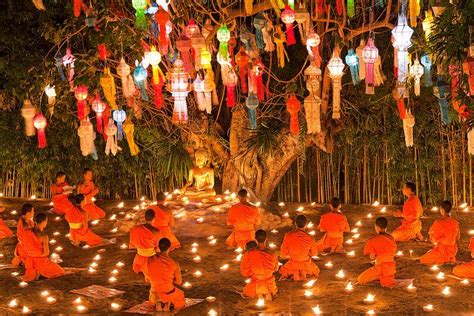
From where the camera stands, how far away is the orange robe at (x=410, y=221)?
9.78 metres

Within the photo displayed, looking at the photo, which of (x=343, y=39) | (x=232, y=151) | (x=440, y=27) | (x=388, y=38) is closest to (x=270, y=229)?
(x=232, y=151)

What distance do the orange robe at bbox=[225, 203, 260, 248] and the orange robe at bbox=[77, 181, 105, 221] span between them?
2692 mm

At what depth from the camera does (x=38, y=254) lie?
8.82m

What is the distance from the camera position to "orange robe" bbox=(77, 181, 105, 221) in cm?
1164

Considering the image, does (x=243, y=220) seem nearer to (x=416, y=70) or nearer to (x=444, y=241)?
(x=444, y=241)

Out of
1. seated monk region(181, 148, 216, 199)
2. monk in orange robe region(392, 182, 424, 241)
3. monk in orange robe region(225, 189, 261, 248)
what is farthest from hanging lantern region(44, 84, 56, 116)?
monk in orange robe region(392, 182, 424, 241)

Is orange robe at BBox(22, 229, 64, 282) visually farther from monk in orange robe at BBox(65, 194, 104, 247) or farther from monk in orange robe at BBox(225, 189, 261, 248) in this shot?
monk in orange robe at BBox(225, 189, 261, 248)

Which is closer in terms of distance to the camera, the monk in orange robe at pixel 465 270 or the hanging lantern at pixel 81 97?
the monk in orange robe at pixel 465 270

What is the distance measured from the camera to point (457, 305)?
762 centimetres

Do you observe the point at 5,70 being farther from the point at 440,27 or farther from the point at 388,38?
the point at 440,27

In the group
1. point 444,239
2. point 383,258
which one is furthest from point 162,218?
point 444,239

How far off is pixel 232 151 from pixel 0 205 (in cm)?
402

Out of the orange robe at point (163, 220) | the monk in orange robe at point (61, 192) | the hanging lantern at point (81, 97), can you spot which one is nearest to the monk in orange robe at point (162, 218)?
the orange robe at point (163, 220)

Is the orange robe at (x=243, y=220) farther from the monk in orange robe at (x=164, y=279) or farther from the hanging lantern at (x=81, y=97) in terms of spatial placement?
the hanging lantern at (x=81, y=97)
